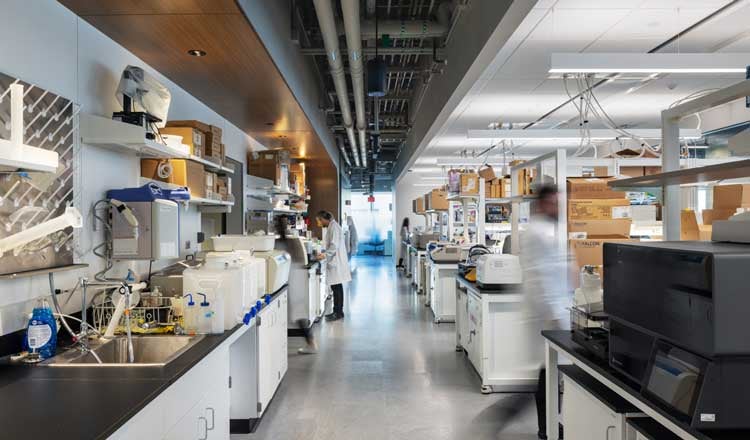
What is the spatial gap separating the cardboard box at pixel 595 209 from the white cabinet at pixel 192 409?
272 centimetres

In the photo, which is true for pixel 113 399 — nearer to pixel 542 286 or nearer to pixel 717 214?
pixel 542 286

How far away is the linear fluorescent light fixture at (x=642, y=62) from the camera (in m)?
3.02

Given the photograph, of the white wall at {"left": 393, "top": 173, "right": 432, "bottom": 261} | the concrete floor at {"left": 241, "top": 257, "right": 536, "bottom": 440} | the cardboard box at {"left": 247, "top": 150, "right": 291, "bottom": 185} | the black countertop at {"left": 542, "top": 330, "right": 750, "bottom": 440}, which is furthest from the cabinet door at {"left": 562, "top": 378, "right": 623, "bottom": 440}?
the white wall at {"left": 393, "top": 173, "right": 432, "bottom": 261}

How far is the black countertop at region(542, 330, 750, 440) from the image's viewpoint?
4.39 ft

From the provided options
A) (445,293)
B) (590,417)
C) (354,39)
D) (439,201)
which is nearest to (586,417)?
(590,417)

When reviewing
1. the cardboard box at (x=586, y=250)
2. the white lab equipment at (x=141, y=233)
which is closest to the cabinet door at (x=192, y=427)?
the white lab equipment at (x=141, y=233)

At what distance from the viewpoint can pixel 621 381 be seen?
71.6 inches

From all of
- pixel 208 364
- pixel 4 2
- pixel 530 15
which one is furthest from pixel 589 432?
pixel 4 2

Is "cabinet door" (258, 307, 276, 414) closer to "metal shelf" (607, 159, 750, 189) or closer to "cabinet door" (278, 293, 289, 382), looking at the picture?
"cabinet door" (278, 293, 289, 382)

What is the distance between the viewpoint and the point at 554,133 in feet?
16.3

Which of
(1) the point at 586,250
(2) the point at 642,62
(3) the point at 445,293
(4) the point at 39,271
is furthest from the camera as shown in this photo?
(3) the point at 445,293

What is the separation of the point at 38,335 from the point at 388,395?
2.65 meters

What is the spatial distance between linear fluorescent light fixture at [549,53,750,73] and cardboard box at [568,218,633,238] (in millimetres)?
1176

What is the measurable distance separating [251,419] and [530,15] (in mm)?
3355
